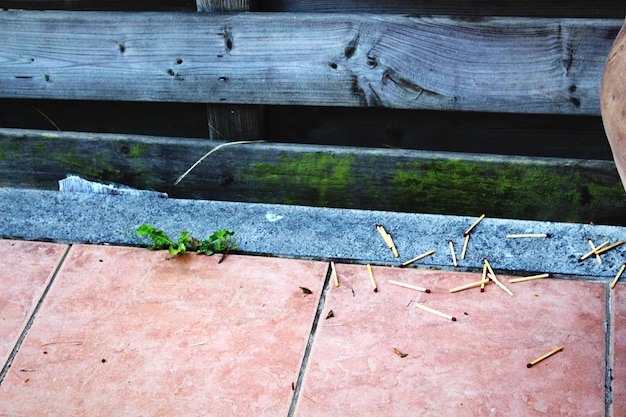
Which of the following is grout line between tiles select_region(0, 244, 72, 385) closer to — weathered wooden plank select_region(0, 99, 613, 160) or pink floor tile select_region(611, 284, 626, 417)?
weathered wooden plank select_region(0, 99, 613, 160)

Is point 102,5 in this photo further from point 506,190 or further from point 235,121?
point 506,190

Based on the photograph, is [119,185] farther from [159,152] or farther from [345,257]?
[345,257]

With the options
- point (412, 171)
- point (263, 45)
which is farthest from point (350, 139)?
point (263, 45)

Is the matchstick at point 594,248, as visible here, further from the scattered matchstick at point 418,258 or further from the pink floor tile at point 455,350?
the scattered matchstick at point 418,258

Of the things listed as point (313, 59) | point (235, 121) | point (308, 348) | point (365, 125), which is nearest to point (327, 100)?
point (313, 59)

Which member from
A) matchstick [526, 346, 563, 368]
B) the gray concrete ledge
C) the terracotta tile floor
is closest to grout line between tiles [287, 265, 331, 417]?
the terracotta tile floor

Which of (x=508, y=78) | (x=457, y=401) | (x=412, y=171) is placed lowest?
(x=457, y=401)

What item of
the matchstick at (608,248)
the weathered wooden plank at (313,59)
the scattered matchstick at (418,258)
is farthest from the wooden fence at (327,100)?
the scattered matchstick at (418,258)
